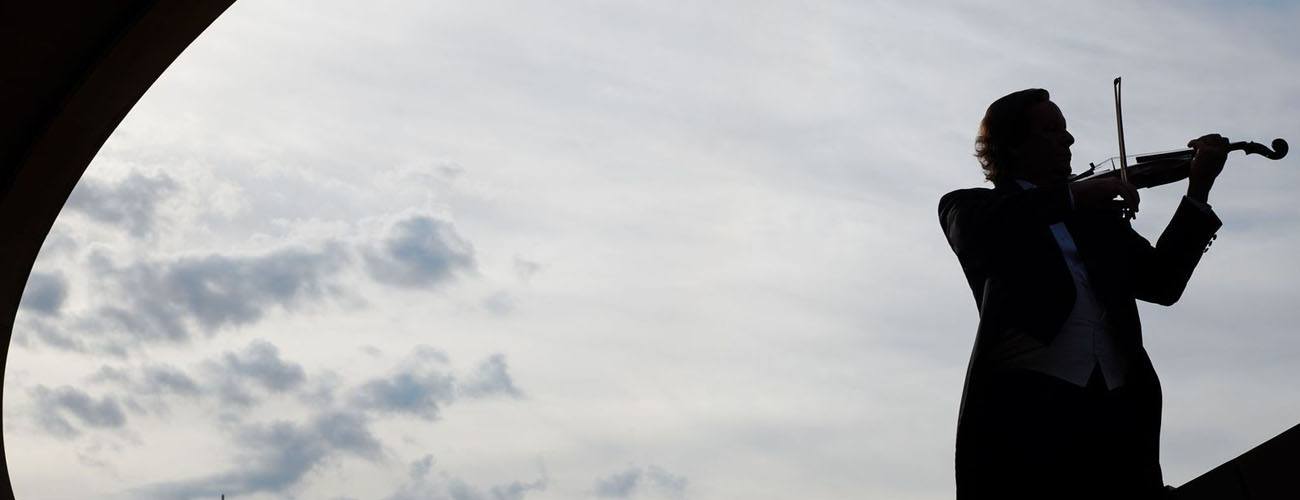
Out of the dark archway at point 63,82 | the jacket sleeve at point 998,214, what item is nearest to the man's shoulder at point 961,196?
the jacket sleeve at point 998,214

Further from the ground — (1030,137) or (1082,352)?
(1030,137)

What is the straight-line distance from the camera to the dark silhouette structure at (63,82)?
4430 mm

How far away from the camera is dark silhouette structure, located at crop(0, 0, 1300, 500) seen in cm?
443

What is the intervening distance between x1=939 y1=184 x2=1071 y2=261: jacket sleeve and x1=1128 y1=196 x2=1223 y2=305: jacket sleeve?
0.20 metres

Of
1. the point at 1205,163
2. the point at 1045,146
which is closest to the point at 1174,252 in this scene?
the point at 1205,163

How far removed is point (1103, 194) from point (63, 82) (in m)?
3.25

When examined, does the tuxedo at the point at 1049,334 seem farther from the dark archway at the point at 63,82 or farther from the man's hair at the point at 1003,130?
the dark archway at the point at 63,82

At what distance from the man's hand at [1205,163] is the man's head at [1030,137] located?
0.24m

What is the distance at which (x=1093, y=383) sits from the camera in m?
2.71

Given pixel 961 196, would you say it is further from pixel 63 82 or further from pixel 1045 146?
pixel 63 82

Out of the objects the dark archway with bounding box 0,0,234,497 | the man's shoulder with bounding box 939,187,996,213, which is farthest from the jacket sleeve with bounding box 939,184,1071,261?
the dark archway with bounding box 0,0,234,497

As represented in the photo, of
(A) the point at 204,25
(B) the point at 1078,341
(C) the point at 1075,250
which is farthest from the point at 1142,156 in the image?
(A) the point at 204,25

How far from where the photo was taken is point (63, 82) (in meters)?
4.59

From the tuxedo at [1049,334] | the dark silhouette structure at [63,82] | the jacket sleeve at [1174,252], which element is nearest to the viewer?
the tuxedo at [1049,334]
